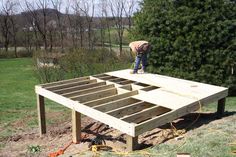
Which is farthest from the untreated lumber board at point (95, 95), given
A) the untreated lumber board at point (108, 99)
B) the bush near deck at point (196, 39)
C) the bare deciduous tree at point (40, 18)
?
the bare deciduous tree at point (40, 18)

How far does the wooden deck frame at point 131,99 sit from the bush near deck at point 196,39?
2667mm

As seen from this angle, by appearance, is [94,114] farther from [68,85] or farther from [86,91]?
[68,85]

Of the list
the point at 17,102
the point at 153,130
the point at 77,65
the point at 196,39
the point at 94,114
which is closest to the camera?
the point at 94,114

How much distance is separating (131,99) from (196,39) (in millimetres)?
4539

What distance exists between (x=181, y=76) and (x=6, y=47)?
26967 millimetres

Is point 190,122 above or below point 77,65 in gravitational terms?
below

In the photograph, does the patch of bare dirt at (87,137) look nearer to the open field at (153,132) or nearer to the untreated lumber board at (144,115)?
the open field at (153,132)

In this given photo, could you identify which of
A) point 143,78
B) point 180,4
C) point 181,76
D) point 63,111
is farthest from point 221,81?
point 63,111

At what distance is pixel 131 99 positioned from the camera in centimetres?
564

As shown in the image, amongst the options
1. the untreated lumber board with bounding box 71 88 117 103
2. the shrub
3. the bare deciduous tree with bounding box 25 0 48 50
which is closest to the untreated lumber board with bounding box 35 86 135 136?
the untreated lumber board with bounding box 71 88 117 103

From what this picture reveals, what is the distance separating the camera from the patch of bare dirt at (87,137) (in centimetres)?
525

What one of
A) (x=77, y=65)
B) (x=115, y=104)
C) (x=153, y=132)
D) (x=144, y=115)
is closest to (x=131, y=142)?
(x=144, y=115)

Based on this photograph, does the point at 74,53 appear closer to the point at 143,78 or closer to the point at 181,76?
the point at 181,76

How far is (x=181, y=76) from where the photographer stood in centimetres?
939
